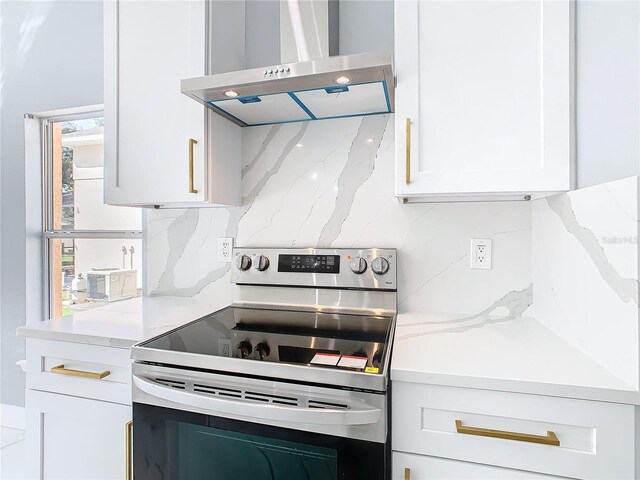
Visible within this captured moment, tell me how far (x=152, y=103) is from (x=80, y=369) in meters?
1.05

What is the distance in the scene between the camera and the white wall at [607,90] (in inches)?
34.5

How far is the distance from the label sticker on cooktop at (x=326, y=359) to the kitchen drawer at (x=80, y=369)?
64cm

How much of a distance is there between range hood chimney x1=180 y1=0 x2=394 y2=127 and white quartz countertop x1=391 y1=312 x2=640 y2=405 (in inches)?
33.1

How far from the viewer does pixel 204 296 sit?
5.97 feet

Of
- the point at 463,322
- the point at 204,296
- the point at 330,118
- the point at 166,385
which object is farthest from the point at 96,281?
the point at 463,322

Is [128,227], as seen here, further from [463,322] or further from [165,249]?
[463,322]

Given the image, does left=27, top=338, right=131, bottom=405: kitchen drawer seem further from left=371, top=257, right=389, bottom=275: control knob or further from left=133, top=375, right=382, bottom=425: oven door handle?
left=371, top=257, right=389, bottom=275: control knob

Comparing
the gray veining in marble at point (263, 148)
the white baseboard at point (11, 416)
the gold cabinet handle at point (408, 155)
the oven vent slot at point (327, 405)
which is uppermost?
the gray veining in marble at point (263, 148)

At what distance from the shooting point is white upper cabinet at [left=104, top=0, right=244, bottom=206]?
4.75 feet

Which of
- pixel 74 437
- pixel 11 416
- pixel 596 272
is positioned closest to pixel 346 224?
pixel 596 272

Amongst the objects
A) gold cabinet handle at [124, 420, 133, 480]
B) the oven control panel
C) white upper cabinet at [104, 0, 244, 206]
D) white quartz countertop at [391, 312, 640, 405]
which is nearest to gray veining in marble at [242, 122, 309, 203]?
white upper cabinet at [104, 0, 244, 206]

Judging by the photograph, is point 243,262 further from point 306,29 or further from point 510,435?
point 510,435

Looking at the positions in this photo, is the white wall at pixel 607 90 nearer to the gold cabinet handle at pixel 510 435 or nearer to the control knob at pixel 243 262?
the gold cabinet handle at pixel 510 435

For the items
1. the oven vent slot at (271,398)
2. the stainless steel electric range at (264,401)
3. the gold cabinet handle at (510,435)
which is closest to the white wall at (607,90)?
the gold cabinet handle at (510,435)
